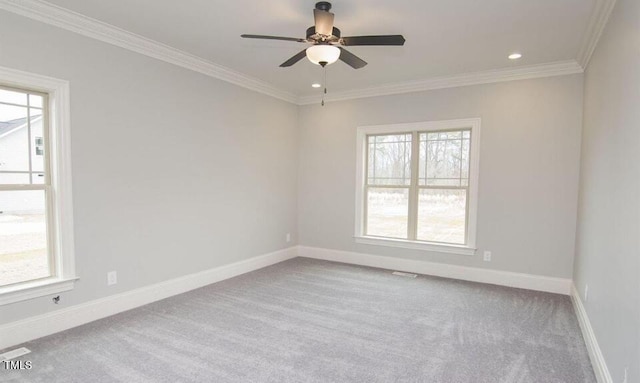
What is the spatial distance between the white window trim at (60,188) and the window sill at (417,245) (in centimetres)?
379

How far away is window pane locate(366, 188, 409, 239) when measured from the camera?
17.3 ft

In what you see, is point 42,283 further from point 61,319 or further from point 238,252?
point 238,252

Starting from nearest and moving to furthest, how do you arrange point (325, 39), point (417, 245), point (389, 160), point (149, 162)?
point (325, 39), point (149, 162), point (417, 245), point (389, 160)

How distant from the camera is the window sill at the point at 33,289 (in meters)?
2.71

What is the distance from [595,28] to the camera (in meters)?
3.04

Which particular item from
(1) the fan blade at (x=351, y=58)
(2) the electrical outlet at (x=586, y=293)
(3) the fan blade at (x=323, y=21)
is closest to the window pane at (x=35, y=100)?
(3) the fan blade at (x=323, y=21)

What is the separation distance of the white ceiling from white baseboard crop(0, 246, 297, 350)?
264 cm

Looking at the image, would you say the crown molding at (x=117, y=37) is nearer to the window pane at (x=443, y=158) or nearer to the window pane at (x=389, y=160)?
the window pane at (x=389, y=160)

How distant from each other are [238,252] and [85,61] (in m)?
2.88

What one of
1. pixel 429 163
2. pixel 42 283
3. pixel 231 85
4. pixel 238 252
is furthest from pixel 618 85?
pixel 42 283

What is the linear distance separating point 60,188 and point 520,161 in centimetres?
504

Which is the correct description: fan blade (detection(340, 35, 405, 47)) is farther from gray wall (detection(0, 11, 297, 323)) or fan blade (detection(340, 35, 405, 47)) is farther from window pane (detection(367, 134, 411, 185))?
window pane (detection(367, 134, 411, 185))

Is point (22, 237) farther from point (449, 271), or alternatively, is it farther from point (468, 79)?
point (468, 79)

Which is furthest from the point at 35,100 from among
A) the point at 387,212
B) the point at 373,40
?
the point at 387,212
